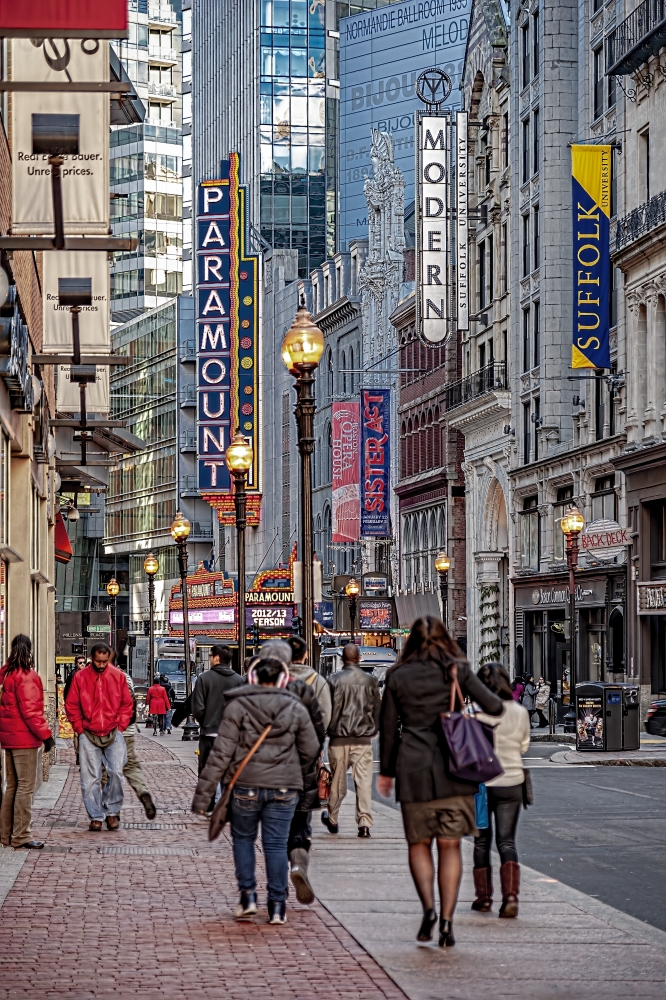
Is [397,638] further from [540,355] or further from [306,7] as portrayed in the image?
[306,7]

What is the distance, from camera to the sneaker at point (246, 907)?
12.1 m

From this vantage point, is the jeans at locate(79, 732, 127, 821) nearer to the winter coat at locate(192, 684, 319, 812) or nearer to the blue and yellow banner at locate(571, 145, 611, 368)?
the winter coat at locate(192, 684, 319, 812)

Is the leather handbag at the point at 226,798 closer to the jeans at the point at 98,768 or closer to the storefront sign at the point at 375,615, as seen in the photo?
the jeans at the point at 98,768

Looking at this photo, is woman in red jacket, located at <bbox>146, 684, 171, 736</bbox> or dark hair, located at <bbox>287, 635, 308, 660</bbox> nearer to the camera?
dark hair, located at <bbox>287, 635, 308, 660</bbox>

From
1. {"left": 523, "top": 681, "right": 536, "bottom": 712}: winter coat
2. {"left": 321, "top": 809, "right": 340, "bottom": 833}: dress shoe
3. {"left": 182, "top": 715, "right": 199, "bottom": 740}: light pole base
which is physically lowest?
{"left": 182, "top": 715, "right": 199, "bottom": 740}: light pole base

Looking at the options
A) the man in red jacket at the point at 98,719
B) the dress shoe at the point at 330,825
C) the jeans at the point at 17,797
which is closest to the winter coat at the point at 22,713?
the jeans at the point at 17,797

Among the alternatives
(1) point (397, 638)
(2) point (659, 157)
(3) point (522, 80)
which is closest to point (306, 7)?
(1) point (397, 638)

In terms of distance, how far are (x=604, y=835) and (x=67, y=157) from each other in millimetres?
8776

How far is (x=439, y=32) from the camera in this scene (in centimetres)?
12494

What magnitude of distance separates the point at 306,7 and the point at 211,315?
49.8m

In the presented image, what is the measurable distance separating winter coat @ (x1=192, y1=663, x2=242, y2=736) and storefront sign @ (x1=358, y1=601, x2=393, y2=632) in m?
52.8

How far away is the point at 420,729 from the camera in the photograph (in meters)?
11.0

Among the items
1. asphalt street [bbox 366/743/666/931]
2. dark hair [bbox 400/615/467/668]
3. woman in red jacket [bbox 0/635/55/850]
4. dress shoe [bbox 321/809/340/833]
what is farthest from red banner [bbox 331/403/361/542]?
dark hair [bbox 400/615/467/668]

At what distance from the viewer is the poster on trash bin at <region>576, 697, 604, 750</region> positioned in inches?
1262
